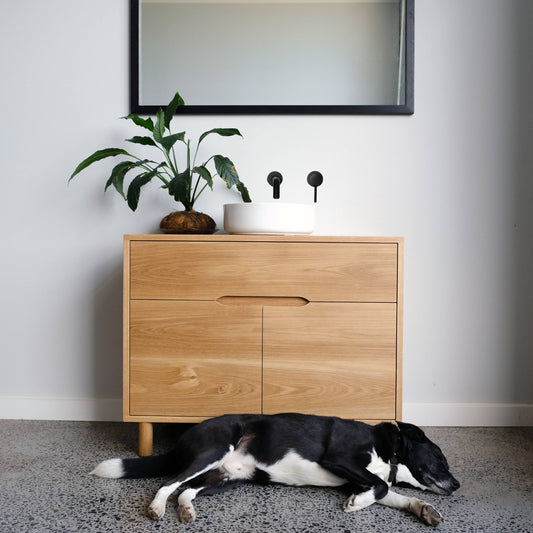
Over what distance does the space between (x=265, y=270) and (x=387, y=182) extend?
28.9 inches

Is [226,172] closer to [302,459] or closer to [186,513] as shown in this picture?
[302,459]

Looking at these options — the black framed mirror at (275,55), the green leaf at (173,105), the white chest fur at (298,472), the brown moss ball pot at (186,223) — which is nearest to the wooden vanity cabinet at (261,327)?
the brown moss ball pot at (186,223)

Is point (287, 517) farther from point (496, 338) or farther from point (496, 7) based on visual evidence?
point (496, 7)

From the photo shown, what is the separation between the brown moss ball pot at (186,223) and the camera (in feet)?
5.99

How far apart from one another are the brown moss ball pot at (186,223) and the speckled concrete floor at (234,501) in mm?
792

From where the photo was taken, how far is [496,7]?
202cm

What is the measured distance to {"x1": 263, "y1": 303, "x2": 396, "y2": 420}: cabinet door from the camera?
1658 millimetres

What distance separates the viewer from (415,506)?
129 cm

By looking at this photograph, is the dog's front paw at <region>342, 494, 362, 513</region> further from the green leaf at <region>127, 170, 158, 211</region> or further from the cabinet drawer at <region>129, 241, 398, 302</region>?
the green leaf at <region>127, 170, 158, 211</region>

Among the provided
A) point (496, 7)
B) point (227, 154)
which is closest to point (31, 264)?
point (227, 154)

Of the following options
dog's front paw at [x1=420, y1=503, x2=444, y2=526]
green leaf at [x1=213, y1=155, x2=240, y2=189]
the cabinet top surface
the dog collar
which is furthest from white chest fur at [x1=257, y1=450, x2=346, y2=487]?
green leaf at [x1=213, y1=155, x2=240, y2=189]

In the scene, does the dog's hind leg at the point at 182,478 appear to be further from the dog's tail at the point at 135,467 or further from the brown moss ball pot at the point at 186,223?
the brown moss ball pot at the point at 186,223

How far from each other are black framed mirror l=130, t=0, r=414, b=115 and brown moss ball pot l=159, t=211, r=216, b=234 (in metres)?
0.49

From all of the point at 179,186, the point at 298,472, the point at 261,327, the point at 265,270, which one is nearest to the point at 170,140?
the point at 179,186
